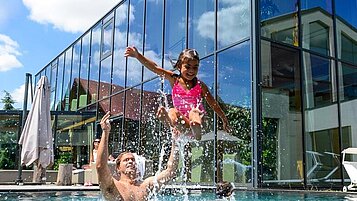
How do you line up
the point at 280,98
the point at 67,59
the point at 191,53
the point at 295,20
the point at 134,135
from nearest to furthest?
the point at 191,53
the point at 280,98
the point at 295,20
the point at 134,135
the point at 67,59

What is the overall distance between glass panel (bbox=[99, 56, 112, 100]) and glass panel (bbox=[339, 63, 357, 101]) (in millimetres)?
7921

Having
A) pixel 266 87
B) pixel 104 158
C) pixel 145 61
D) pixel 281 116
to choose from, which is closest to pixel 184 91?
pixel 145 61

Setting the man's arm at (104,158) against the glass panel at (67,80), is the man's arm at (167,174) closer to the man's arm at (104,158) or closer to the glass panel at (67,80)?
the man's arm at (104,158)

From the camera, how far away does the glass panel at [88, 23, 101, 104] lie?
1580 centimetres

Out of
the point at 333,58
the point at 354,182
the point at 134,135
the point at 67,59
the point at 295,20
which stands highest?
the point at 67,59

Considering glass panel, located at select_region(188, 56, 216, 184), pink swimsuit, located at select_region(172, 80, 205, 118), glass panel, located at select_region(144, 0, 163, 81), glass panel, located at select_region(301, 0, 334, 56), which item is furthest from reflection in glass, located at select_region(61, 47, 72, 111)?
pink swimsuit, located at select_region(172, 80, 205, 118)

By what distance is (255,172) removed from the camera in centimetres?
790

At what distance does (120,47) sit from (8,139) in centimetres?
596

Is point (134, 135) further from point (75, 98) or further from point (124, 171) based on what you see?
point (124, 171)

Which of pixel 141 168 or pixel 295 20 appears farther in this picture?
pixel 295 20

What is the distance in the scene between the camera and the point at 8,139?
1606 centimetres

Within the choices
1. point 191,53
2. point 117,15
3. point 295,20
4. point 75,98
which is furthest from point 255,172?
point 75,98

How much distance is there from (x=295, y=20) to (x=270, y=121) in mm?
2496

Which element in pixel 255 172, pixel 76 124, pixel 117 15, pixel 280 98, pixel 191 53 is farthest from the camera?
pixel 76 124
